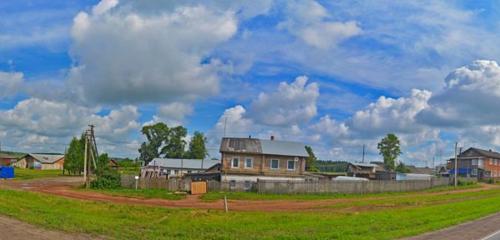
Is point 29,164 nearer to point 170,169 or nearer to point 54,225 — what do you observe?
point 170,169

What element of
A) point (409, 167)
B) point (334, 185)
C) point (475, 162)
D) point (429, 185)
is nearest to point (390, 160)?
point (475, 162)

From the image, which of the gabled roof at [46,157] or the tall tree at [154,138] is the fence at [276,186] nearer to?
the tall tree at [154,138]

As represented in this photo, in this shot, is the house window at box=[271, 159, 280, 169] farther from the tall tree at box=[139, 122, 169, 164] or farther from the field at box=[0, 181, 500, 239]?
the tall tree at box=[139, 122, 169, 164]

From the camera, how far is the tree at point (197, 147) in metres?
143

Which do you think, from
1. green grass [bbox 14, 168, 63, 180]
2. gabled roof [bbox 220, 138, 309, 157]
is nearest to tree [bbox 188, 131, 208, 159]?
green grass [bbox 14, 168, 63, 180]

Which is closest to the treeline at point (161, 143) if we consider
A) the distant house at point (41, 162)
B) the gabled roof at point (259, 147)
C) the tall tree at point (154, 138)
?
the tall tree at point (154, 138)

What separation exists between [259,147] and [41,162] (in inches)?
4318

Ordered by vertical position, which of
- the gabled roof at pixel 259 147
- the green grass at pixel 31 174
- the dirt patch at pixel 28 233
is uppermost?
the gabled roof at pixel 259 147

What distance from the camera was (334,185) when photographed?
2381 inches

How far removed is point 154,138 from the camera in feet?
458

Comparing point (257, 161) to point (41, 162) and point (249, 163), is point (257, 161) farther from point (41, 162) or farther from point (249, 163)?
point (41, 162)

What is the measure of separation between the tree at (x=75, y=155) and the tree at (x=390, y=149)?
211 feet

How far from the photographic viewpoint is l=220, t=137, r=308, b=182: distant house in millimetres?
66000

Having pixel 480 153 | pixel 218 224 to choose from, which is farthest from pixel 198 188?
pixel 480 153
